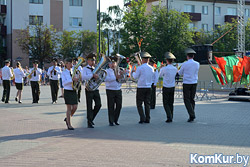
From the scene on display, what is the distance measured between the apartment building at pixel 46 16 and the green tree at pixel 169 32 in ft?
37.4

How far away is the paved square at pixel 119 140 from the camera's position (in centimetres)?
687

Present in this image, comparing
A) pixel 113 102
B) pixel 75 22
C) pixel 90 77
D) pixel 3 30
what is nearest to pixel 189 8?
pixel 75 22

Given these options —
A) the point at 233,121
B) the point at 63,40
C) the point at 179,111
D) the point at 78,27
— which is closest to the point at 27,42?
the point at 63,40

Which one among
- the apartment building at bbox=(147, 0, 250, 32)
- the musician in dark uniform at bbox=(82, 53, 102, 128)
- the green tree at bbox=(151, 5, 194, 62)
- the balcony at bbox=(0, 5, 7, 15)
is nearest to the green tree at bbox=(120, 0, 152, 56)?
the green tree at bbox=(151, 5, 194, 62)

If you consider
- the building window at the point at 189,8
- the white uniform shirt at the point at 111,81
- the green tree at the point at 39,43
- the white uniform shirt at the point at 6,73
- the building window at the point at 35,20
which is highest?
the building window at the point at 189,8

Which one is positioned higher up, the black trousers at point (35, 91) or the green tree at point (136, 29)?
the green tree at point (136, 29)

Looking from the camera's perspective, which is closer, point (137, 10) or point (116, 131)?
point (116, 131)

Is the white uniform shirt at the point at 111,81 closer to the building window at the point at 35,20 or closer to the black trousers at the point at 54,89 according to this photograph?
the black trousers at the point at 54,89

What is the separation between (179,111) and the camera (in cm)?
1448

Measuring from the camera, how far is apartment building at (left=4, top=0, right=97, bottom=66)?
52.7 metres

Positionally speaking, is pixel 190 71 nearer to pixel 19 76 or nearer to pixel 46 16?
pixel 19 76

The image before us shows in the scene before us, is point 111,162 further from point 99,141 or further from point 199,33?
point 199,33

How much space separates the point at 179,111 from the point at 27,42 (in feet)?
123

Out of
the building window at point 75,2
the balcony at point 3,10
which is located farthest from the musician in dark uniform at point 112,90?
the balcony at point 3,10
